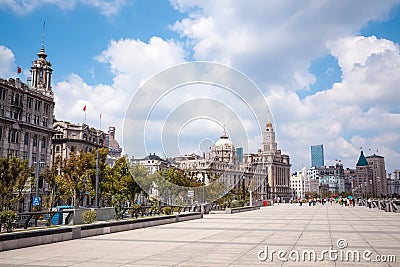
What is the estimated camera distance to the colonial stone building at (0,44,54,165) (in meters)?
59.2

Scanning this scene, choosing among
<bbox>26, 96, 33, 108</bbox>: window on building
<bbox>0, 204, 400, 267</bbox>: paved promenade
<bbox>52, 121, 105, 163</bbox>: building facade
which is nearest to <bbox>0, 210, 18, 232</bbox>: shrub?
<bbox>0, 204, 400, 267</bbox>: paved promenade

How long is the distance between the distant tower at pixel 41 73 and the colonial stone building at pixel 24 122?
1107 cm

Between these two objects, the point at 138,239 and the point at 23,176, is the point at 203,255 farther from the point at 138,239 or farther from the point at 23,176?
the point at 23,176

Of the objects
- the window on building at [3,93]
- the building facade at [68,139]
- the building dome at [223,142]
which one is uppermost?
the building dome at [223,142]

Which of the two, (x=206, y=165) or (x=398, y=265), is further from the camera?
(x=206, y=165)

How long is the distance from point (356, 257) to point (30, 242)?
1185 centimetres

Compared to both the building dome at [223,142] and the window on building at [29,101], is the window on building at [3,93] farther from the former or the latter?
the building dome at [223,142]

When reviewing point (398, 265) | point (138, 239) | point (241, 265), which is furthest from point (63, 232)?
point (398, 265)

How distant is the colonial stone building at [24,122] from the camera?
5925cm

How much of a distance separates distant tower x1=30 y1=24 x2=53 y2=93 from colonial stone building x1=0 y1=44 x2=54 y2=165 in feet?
36.3

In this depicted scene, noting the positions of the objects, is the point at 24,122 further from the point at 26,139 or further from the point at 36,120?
the point at 36,120

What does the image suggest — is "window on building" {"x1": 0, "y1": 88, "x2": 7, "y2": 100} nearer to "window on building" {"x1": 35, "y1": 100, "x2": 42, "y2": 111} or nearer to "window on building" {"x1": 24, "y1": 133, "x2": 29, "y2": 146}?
"window on building" {"x1": 24, "y1": 133, "x2": 29, "y2": 146}

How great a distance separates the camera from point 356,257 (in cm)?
1248

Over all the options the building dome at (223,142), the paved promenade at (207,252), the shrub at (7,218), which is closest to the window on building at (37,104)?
the shrub at (7,218)
